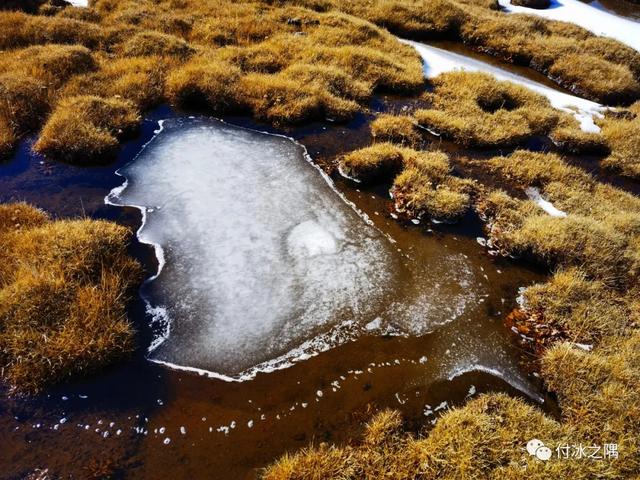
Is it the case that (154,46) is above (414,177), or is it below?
above

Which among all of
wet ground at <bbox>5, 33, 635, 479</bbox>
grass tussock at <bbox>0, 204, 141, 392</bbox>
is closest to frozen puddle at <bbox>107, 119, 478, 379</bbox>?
wet ground at <bbox>5, 33, 635, 479</bbox>

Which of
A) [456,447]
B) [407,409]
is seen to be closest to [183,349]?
[407,409]

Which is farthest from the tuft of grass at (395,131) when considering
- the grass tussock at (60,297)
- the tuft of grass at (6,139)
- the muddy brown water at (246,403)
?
the tuft of grass at (6,139)

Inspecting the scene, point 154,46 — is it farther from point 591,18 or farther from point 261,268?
point 591,18

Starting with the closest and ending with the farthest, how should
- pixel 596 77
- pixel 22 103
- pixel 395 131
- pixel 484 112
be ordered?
1. pixel 22 103
2. pixel 395 131
3. pixel 484 112
4. pixel 596 77

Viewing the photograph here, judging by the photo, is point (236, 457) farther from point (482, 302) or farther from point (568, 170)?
point (568, 170)

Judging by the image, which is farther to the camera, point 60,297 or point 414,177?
point 414,177

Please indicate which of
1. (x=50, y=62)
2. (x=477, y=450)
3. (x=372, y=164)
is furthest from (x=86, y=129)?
(x=477, y=450)
